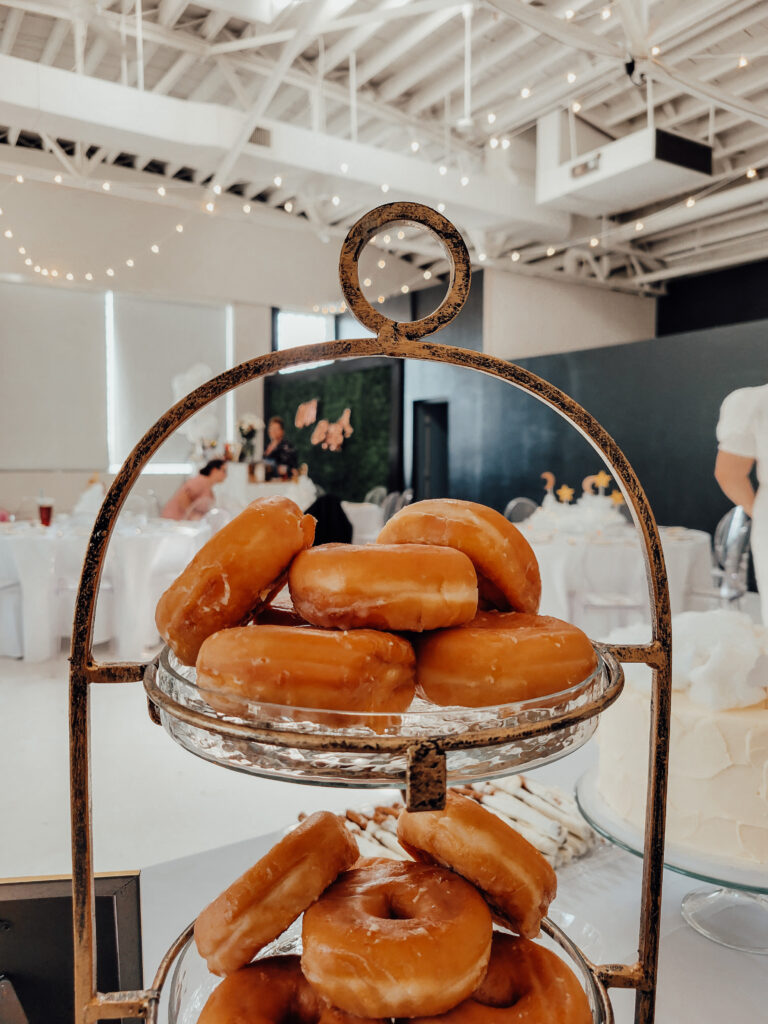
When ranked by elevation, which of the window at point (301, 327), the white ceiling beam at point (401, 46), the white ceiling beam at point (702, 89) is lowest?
the window at point (301, 327)

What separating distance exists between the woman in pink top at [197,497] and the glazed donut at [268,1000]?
5.61 meters

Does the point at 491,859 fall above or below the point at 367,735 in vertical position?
below

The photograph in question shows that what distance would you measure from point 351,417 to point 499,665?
1092cm

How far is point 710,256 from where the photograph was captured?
35.2ft

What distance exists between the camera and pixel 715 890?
1.04 m

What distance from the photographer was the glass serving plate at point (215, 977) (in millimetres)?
627

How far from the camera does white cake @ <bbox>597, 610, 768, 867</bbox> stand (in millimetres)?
973

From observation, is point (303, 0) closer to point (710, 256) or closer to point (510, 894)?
point (510, 894)

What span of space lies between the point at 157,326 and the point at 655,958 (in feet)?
34.6

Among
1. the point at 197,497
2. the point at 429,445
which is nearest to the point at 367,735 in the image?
the point at 197,497

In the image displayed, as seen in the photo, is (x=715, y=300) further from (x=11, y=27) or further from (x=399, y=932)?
(x=399, y=932)

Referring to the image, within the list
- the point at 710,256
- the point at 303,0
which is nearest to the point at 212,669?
the point at 303,0

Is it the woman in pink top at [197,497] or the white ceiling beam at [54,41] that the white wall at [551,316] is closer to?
the woman in pink top at [197,497]

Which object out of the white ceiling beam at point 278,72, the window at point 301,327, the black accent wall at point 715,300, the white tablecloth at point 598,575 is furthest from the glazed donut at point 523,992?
the black accent wall at point 715,300
